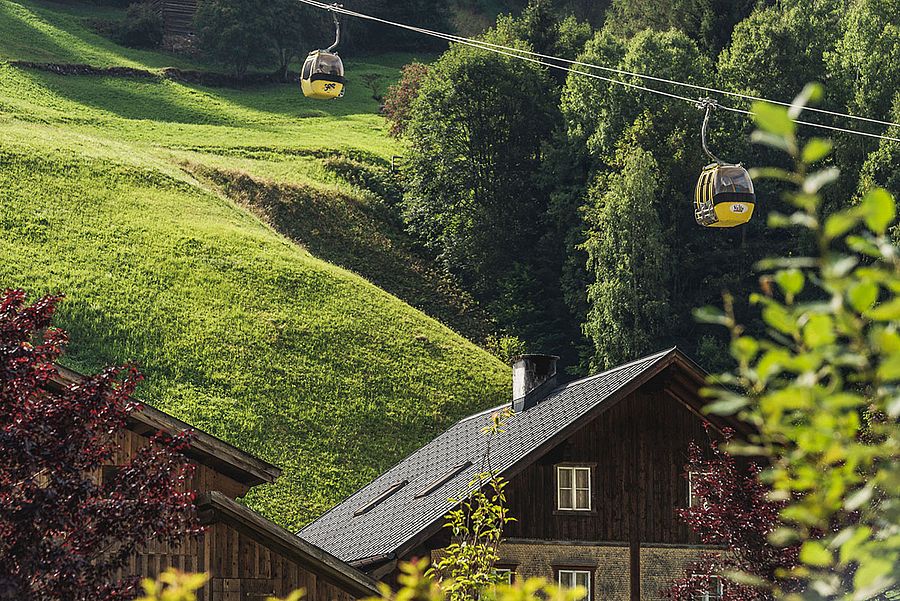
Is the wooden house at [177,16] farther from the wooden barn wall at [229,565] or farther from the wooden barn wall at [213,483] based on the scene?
the wooden barn wall at [229,565]

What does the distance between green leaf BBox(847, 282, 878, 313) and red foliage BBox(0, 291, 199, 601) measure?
8.67 meters

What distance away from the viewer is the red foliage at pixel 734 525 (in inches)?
739

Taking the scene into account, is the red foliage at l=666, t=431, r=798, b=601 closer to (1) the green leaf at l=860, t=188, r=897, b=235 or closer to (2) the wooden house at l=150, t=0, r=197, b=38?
(1) the green leaf at l=860, t=188, r=897, b=235

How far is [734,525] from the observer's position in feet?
62.7

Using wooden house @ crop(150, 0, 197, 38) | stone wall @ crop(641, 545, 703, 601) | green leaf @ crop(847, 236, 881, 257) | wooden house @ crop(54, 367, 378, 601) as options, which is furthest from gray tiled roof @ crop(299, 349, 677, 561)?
wooden house @ crop(150, 0, 197, 38)

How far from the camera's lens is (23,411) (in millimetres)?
11266

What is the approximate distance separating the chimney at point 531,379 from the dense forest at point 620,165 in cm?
2283

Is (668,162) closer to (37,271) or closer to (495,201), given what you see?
(495,201)

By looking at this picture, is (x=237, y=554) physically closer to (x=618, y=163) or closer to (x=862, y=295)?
(x=862, y=295)

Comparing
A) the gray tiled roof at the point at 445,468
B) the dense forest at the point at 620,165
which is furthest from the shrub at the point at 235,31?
the gray tiled roof at the point at 445,468

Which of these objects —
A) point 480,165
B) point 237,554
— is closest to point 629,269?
point 480,165

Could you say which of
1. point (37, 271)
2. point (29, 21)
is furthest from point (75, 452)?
point (29, 21)

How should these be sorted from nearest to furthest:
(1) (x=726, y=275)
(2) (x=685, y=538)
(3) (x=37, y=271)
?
(2) (x=685, y=538), (3) (x=37, y=271), (1) (x=726, y=275)

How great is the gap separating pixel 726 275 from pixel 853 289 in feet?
168
